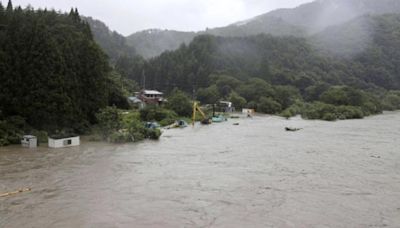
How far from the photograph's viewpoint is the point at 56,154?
73.6 ft

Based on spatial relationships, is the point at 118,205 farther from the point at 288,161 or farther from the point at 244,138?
the point at 244,138

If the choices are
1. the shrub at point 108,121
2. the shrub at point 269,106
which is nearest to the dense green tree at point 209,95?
the shrub at point 269,106

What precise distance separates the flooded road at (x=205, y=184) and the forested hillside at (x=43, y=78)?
3.13 m

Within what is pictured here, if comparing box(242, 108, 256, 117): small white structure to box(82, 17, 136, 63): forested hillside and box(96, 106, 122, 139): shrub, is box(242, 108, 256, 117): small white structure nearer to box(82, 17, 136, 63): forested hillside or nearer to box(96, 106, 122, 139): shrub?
box(96, 106, 122, 139): shrub

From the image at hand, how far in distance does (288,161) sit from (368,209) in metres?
7.96

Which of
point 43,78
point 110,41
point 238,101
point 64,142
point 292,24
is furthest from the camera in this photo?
point 292,24

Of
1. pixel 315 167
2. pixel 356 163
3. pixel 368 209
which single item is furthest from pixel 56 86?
pixel 368 209

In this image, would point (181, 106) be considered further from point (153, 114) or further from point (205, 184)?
point (205, 184)

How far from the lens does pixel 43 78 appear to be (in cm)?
2664

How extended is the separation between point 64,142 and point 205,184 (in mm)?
12134

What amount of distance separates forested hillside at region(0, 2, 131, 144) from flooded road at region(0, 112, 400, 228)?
123 inches

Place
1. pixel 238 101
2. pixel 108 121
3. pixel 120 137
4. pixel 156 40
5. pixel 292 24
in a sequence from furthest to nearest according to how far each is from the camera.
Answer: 1. pixel 292 24
2. pixel 156 40
3. pixel 238 101
4. pixel 108 121
5. pixel 120 137

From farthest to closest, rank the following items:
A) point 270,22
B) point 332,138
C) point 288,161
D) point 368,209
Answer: point 270,22 → point 332,138 → point 288,161 → point 368,209

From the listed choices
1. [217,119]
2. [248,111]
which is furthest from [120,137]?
[248,111]
